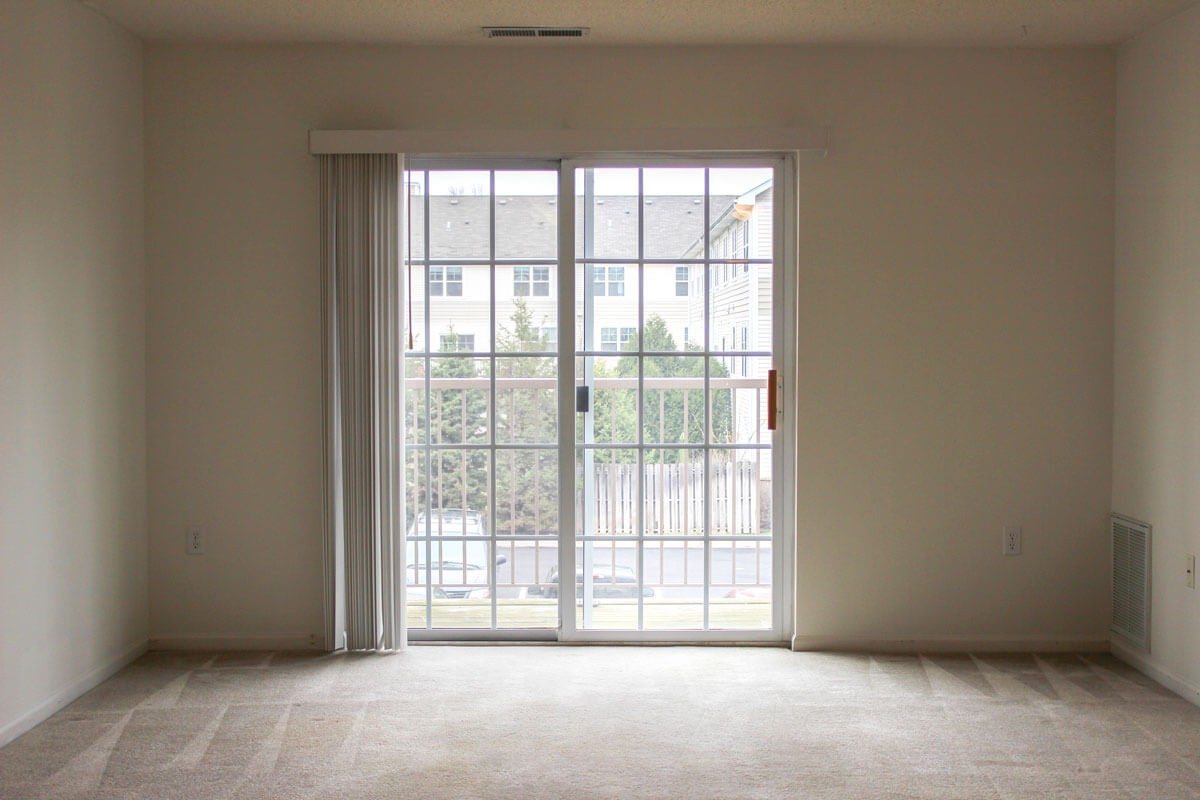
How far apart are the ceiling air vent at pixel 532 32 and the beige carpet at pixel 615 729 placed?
8.13ft

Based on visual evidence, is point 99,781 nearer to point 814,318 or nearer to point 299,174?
point 299,174

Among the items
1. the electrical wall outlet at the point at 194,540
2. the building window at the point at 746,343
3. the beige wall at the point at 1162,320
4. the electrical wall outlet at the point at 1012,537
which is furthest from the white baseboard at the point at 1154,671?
the electrical wall outlet at the point at 194,540

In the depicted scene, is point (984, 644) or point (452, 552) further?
point (452, 552)

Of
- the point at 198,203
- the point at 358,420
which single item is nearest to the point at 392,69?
the point at 198,203

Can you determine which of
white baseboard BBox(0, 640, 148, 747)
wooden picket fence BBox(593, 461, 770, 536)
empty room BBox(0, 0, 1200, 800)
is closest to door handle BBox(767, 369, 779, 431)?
empty room BBox(0, 0, 1200, 800)

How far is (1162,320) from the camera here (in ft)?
12.0

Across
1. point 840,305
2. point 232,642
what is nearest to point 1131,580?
point 840,305

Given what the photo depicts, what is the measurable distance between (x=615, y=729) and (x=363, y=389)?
170cm

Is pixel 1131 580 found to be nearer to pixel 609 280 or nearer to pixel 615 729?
pixel 615 729

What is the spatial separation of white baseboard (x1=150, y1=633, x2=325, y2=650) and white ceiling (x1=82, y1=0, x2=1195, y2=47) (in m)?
2.44

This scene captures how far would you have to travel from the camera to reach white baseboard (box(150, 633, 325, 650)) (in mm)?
Result: 4055

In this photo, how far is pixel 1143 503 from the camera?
381 cm

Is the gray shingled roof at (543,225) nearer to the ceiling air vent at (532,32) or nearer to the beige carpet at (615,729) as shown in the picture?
the ceiling air vent at (532,32)

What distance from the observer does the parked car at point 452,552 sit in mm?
4211
